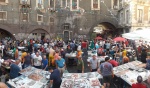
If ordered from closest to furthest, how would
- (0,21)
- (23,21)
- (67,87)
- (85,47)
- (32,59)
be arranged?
(67,87) < (32,59) < (85,47) < (0,21) < (23,21)

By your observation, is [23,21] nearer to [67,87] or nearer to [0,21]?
[0,21]

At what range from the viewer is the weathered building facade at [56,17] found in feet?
109

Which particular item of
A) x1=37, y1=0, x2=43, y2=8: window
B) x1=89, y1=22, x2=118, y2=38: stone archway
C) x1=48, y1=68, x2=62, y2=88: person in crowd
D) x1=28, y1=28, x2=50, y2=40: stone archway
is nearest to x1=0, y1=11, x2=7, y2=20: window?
x1=28, y1=28, x2=50, y2=40: stone archway

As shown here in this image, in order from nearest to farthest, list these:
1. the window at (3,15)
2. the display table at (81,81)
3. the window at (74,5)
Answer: the display table at (81,81)
the window at (3,15)
the window at (74,5)

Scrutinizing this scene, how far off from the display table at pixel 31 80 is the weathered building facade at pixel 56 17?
22423 millimetres

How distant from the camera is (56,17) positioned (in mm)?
36781

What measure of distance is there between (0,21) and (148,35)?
74.8 ft

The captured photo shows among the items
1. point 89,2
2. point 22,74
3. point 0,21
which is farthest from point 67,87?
point 89,2

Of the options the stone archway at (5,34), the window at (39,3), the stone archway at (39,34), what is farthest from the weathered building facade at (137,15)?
the stone archway at (5,34)

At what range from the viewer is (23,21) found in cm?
3400

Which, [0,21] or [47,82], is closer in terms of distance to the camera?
[47,82]

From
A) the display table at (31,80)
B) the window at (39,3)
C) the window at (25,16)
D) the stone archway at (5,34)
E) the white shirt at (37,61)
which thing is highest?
Answer: the window at (39,3)

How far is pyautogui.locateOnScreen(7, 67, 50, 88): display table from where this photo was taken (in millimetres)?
10406

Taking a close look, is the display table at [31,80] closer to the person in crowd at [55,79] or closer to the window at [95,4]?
the person in crowd at [55,79]
